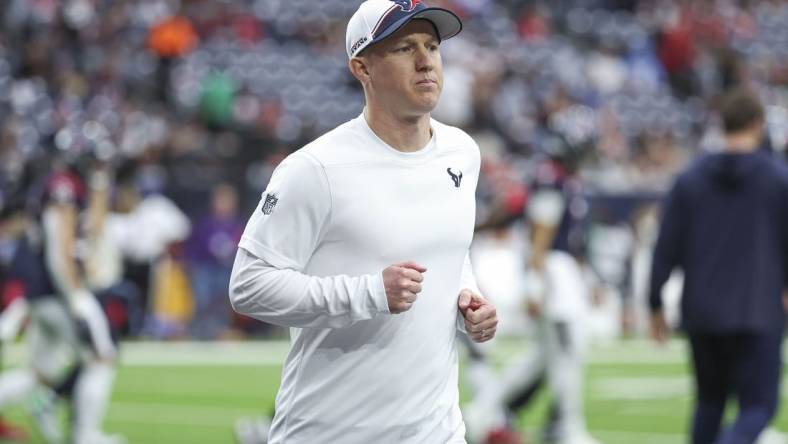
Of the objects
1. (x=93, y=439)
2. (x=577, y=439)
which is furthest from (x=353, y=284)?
(x=93, y=439)

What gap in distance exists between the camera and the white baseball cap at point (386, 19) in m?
4.21

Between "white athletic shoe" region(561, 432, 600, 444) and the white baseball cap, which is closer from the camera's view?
the white baseball cap

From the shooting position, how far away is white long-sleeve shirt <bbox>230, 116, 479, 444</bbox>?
162 inches

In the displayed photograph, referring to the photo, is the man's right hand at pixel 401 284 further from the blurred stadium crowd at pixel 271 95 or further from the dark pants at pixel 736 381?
Result: the blurred stadium crowd at pixel 271 95

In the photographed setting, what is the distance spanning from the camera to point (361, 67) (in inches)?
172

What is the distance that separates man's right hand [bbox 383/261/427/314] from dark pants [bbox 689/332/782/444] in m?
3.64

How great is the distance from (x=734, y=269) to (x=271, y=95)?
1576 cm

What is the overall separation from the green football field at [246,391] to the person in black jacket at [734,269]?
9.96 feet

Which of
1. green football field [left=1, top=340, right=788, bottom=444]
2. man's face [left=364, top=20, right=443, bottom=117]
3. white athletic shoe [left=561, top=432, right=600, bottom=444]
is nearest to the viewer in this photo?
man's face [left=364, top=20, right=443, bottom=117]

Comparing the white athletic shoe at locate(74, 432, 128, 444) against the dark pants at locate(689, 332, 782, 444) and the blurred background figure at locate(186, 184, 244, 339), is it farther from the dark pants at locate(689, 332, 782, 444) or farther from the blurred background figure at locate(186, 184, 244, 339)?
the blurred background figure at locate(186, 184, 244, 339)

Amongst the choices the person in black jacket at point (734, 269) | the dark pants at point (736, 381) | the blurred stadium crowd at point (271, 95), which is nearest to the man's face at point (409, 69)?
the person in black jacket at point (734, 269)

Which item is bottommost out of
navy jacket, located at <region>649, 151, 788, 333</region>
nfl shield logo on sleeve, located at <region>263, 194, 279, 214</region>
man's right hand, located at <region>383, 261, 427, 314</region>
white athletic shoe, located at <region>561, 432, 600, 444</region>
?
white athletic shoe, located at <region>561, 432, 600, 444</region>

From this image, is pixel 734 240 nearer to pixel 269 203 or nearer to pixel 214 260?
pixel 269 203

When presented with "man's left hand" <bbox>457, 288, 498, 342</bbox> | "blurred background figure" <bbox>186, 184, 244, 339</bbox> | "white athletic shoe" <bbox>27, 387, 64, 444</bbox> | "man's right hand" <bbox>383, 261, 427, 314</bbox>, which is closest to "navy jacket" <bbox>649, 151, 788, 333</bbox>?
"man's left hand" <bbox>457, 288, 498, 342</bbox>
